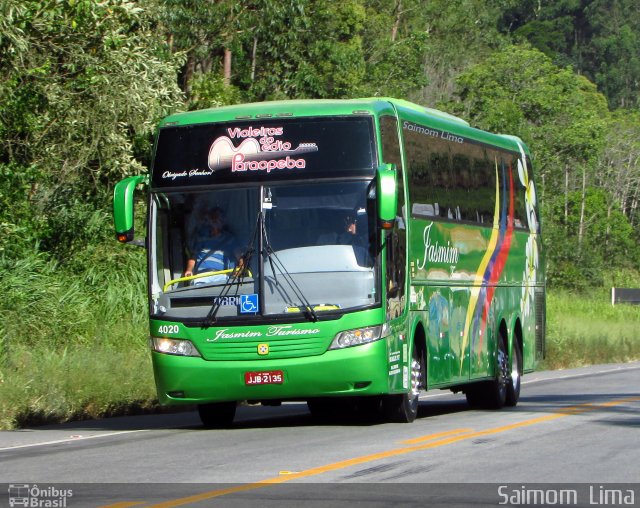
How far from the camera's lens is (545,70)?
58531 mm

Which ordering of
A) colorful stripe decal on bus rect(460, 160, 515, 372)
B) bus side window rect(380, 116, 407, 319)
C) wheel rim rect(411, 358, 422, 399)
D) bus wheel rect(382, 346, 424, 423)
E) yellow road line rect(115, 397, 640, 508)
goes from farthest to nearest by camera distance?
colorful stripe decal on bus rect(460, 160, 515, 372) < wheel rim rect(411, 358, 422, 399) < bus wheel rect(382, 346, 424, 423) < bus side window rect(380, 116, 407, 319) < yellow road line rect(115, 397, 640, 508)

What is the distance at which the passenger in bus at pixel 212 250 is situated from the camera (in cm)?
1462

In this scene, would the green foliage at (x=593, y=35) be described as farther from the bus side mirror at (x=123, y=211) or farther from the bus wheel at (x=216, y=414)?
the bus side mirror at (x=123, y=211)

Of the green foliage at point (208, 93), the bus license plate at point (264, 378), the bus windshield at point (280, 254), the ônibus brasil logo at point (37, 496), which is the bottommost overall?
the ônibus brasil logo at point (37, 496)

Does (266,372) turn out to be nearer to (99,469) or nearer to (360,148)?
(360,148)

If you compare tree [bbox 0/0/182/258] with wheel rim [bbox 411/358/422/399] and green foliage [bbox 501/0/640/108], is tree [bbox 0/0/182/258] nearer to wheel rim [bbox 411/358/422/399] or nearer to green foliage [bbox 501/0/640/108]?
wheel rim [bbox 411/358/422/399]

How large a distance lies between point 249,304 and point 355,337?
3.74 feet

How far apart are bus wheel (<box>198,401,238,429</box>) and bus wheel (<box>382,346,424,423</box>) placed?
5.91ft

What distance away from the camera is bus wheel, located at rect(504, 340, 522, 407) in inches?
789

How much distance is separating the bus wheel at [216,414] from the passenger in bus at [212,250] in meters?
1.93

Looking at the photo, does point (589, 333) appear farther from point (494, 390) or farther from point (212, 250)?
point (212, 250)

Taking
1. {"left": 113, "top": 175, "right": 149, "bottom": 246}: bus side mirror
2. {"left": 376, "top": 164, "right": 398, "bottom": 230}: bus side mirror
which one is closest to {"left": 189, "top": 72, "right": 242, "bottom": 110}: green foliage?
{"left": 113, "top": 175, "right": 149, "bottom": 246}: bus side mirror

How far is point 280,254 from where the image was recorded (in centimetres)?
1445

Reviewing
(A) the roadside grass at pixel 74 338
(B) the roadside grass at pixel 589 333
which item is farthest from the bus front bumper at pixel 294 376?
(B) the roadside grass at pixel 589 333
